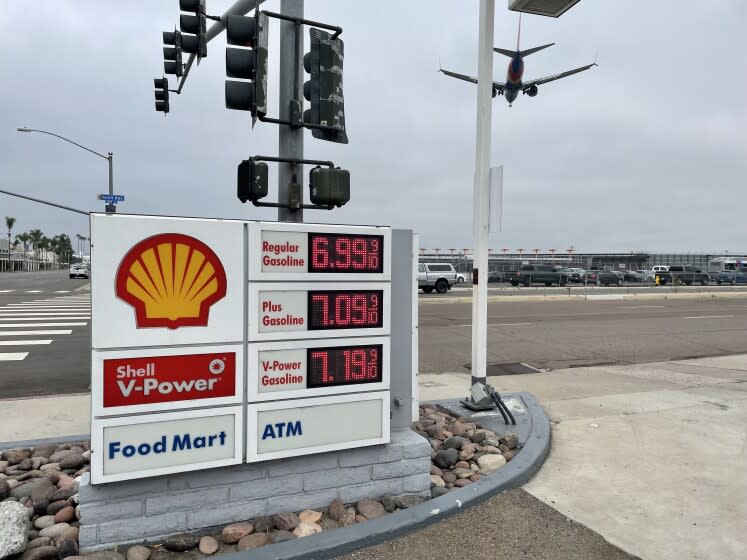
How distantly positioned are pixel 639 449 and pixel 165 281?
14.4 feet

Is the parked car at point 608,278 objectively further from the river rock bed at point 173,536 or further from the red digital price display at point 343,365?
the red digital price display at point 343,365

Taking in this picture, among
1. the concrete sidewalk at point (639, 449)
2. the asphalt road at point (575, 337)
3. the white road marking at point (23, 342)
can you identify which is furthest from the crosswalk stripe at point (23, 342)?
the asphalt road at point (575, 337)

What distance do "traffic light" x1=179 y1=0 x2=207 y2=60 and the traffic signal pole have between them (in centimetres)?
158

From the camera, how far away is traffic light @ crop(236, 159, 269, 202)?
5102 millimetres

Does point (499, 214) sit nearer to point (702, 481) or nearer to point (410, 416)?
point (410, 416)

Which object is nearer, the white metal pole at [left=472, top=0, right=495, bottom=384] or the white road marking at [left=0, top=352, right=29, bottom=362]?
the white metal pole at [left=472, top=0, right=495, bottom=384]

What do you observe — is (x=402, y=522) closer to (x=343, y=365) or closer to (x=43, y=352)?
(x=343, y=365)

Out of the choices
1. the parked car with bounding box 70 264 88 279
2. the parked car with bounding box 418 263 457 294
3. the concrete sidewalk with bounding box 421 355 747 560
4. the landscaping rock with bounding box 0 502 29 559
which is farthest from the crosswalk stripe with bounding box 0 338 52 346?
the parked car with bounding box 70 264 88 279

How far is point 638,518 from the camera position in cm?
371

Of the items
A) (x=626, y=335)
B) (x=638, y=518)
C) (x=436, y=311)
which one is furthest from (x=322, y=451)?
(x=436, y=311)

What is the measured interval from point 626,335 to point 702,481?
35.7 ft

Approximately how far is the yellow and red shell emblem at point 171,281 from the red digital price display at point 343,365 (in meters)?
0.79

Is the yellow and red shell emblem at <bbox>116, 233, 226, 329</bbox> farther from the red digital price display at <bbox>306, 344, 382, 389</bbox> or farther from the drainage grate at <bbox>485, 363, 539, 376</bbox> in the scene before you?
the drainage grate at <bbox>485, 363, 539, 376</bbox>

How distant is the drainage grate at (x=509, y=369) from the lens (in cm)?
939
